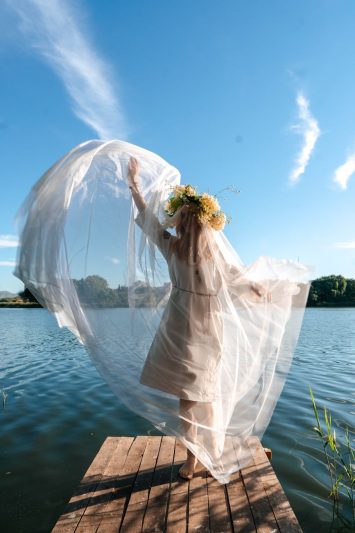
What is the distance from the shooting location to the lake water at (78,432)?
3.63m

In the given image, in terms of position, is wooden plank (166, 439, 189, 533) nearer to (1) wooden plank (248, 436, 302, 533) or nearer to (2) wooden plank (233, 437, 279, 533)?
(2) wooden plank (233, 437, 279, 533)

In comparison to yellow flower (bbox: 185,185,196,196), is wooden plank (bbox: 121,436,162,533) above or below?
below

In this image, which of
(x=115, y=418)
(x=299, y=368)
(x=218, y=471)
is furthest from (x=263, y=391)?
(x=299, y=368)

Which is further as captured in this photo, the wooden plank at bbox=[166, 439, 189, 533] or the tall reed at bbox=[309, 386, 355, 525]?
the tall reed at bbox=[309, 386, 355, 525]

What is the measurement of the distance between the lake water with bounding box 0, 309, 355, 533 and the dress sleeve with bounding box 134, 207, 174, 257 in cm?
263

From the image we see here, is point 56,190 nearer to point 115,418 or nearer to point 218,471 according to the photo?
point 218,471

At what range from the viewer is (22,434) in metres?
5.63

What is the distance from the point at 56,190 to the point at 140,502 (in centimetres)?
246

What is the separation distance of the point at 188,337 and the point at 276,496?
1.36m

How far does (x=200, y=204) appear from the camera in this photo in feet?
9.96

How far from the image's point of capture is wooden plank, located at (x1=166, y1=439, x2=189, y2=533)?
8.20 ft

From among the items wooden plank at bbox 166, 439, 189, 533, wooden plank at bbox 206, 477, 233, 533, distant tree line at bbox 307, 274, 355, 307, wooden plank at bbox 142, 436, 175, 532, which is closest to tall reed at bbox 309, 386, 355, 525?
wooden plank at bbox 206, 477, 233, 533

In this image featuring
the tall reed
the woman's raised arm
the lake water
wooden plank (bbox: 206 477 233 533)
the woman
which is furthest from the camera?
the lake water

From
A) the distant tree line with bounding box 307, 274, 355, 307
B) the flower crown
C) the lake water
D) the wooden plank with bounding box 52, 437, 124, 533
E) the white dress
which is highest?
the distant tree line with bounding box 307, 274, 355, 307
